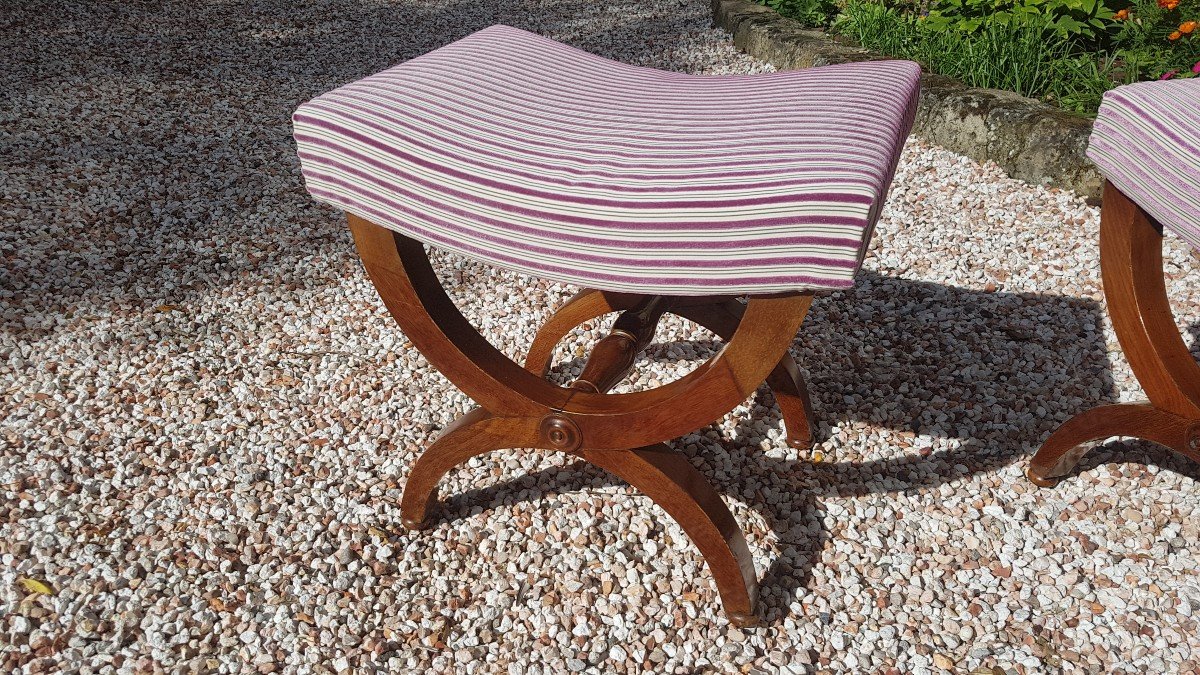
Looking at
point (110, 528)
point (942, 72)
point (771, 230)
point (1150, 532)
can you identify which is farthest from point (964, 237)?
point (110, 528)

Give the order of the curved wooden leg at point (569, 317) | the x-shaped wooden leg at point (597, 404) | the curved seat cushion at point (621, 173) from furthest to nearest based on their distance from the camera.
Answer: the curved wooden leg at point (569, 317) < the x-shaped wooden leg at point (597, 404) < the curved seat cushion at point (621, 173)

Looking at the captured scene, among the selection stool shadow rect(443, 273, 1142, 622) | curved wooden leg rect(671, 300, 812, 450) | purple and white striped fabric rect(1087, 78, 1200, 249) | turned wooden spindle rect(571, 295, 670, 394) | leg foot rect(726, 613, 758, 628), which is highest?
purple and white striped fabric rect(1087, 78, 1200, 249)

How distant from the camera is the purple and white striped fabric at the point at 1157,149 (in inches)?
55.1

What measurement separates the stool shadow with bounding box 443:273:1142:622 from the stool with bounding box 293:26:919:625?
305 mm

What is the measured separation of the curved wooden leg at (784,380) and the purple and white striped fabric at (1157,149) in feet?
2.19

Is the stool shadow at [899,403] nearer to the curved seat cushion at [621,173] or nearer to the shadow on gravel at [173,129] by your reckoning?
the curved seat cushion at [621,173]

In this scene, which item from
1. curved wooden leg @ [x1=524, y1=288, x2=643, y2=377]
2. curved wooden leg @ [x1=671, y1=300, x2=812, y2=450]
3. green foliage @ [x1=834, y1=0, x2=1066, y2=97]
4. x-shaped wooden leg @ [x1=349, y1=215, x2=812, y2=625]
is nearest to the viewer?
x-shaped wooden leg @ [x1=349, y1=215, x2=812, y2=625]

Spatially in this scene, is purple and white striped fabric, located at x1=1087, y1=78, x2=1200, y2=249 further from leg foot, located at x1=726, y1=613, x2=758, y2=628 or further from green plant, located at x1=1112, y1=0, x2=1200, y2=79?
green plant, located at x1=1112, y1=0, x2=1200, y2=79

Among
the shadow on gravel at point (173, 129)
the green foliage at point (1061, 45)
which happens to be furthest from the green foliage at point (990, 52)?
the shadow on gravel at point (173, 129)

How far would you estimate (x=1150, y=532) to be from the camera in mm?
1783

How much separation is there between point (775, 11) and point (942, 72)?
1.55 metres

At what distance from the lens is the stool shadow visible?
6.19 feet

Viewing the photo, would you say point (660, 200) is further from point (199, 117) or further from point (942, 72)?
point (199, 117)

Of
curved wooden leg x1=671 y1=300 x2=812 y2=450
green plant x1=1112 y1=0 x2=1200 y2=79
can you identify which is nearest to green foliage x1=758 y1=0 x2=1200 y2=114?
green plant x1=1112 y1=0 x2=1200 y2=79
